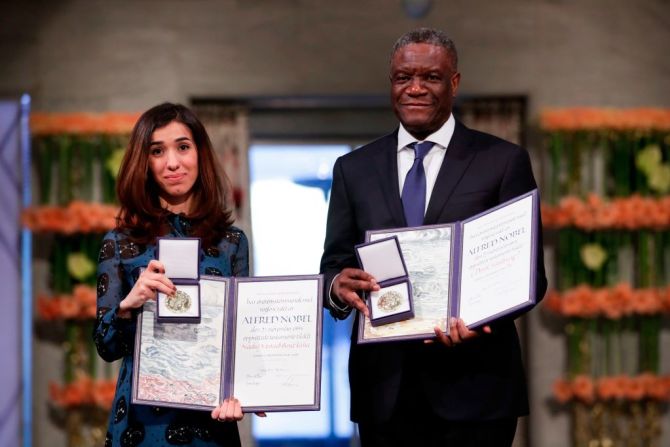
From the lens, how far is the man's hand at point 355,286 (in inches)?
109

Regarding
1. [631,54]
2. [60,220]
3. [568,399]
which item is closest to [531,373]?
Result: [568,399]

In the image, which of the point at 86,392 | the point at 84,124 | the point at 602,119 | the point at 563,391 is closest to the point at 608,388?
the point at 563,391

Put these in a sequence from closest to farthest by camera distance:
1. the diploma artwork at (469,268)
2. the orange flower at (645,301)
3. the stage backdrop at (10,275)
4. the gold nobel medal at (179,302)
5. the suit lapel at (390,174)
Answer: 1. the diploma artwork at (469,268)
2. the gold nobel medal at (179,302)
3. the suit lapel at (390,174)
4. the orange flower at (645,301)
5. the stage backdrop at (10,275)

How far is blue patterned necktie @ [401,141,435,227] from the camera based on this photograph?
9.44ft

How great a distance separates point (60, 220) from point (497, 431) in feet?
14.1

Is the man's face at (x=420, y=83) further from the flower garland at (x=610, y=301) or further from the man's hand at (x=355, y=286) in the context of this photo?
the flower garland at (x=610, y=301)

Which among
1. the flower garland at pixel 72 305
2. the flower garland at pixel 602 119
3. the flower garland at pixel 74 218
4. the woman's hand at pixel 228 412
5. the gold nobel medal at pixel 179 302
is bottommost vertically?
the woman's hand at pixel 228 412

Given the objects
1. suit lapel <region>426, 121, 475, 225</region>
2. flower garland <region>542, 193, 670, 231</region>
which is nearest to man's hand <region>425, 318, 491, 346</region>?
suit lapel <region>426, 121, 475, 225</region>

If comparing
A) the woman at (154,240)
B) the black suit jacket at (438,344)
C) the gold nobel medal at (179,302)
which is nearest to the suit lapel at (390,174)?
the black suit jacket at (438,344)

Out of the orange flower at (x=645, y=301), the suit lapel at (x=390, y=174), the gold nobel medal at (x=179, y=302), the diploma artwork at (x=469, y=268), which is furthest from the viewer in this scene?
the orange flower at (x=645, y=301)

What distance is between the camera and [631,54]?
6.89 meters

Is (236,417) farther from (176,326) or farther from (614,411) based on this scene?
(614,411)

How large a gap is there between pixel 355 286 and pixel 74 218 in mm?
4071

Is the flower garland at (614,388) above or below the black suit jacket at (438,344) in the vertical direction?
below
